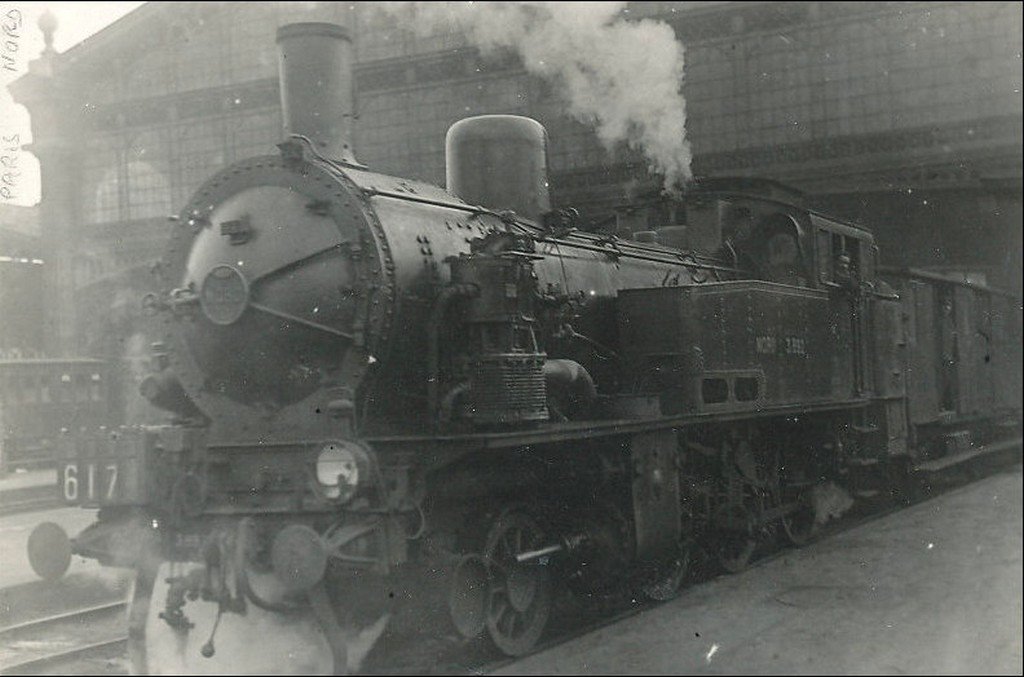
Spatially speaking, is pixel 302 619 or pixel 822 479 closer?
pixel 302 619

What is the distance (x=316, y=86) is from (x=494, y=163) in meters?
1.46

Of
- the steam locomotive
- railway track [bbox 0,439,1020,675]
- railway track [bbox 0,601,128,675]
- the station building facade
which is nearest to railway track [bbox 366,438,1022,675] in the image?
railway track [bbox 0,439,1020,675]

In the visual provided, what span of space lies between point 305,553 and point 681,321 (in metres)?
3.56

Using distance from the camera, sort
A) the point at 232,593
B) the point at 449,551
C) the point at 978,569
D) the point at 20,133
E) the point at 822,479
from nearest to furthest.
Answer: the point at 20,133 → the point at 232,593 → the point at 449,551 → the point at 978,569 → the point at 822,479

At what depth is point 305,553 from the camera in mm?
5113

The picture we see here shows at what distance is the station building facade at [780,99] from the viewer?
17.0m

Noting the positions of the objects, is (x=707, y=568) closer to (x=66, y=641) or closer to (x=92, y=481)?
(x=66, y=641)

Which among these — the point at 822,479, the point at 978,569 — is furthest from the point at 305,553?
the point at 822,479

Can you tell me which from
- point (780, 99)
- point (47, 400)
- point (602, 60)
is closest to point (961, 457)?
point (602, 60)

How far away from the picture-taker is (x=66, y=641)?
729 centimetres

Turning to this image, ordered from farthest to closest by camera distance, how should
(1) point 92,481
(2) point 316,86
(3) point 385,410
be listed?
1. (2) point 316,86
2. (3) point 385,410
3. (1) point 92,481

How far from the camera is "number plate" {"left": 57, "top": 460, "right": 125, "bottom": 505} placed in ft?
18.5

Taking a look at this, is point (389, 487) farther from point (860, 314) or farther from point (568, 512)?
point (860, 314)

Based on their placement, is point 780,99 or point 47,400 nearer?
point 47,400
